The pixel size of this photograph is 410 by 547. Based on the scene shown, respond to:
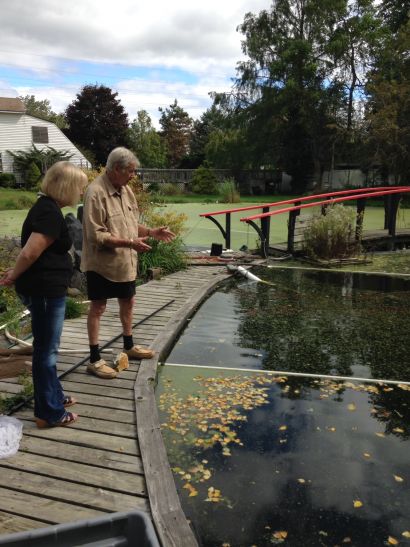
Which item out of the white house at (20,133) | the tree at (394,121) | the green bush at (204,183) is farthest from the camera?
the white house at (20,133)

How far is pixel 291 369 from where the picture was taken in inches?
142

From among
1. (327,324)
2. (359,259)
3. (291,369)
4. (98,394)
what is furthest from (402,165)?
(98,394)

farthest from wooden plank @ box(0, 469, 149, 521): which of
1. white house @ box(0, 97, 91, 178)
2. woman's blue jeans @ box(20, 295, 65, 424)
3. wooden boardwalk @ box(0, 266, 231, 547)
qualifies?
white house @ box(0, 97, 91, 178)

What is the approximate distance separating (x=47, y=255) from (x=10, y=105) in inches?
1173

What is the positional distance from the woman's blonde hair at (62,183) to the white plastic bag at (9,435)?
1084 millimetres

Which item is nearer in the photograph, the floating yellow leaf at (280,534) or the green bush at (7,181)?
the floating yellow leaf at (280,534)

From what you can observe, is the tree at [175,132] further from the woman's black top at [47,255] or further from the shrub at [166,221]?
the woman's black top at [47,255]

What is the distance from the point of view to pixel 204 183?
88.3ft

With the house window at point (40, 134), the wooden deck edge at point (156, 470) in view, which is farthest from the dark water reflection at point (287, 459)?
the house window at point (40, 134)

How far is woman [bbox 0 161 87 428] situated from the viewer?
2123 mm


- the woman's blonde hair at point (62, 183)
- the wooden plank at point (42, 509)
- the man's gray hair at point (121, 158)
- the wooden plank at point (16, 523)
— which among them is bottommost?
the wooden plank at point (42, 509)

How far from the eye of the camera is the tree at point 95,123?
1411 inches

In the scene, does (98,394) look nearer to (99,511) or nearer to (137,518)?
(99,511)

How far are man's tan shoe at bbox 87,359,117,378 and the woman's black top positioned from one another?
96 centimetres
